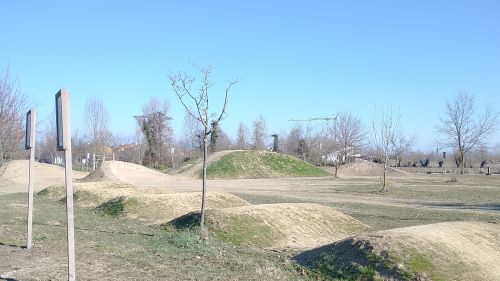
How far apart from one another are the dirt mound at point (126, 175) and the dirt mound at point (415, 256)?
33.3 m

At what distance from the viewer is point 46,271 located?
755 centimetres

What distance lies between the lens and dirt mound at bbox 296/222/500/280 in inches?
319

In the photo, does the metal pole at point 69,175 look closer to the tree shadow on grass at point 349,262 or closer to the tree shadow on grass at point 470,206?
the tree shadow on grass at point 349,262

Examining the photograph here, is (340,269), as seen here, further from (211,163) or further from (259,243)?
(211,163)

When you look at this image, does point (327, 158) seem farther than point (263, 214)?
Yes

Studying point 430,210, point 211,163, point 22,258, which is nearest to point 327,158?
point 211,163

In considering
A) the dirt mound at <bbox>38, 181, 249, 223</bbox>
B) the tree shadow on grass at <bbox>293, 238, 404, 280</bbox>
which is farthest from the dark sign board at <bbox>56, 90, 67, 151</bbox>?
the dirt mound at <bbox>38, 181, 249, 223</bbox>

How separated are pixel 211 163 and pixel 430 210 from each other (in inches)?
1427

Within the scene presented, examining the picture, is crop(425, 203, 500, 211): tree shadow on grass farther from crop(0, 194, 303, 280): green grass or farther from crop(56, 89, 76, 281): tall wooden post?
crop(56, 89, 76, 281): tall wooden post

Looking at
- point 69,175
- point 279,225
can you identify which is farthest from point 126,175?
point 69,175

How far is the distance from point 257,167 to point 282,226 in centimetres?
4308

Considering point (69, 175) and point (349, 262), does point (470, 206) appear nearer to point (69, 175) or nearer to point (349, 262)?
point (349, 262)

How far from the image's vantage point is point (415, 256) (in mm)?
8422

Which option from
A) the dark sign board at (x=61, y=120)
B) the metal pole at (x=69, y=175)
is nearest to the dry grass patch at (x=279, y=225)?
the metal pole at (x=69, y=175)
